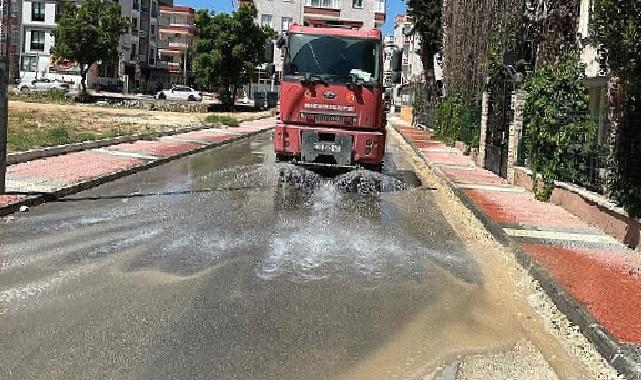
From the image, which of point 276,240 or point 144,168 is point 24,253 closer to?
point 276,240

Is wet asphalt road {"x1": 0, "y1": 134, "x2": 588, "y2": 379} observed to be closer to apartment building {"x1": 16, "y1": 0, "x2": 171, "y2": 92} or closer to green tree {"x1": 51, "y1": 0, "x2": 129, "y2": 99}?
green tree {"x1": 51, "y1": 0, "x2": 129, "y2": 99}

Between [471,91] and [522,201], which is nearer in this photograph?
[522,201]

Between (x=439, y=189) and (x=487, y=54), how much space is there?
836cm

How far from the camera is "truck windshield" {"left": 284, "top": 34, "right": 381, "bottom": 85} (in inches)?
687

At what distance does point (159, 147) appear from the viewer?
1056 inches

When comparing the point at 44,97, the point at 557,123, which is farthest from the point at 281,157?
the point at 44,97

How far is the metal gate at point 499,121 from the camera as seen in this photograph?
22.9 metres

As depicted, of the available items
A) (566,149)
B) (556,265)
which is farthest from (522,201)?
(556,265)

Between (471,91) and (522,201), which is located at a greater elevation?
(471,91)

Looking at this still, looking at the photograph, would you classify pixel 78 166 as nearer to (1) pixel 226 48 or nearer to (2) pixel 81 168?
(2) pixel 81 168

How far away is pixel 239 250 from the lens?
33.5 ft

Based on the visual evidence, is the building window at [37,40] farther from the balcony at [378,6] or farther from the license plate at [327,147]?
the license plate at [327,147]

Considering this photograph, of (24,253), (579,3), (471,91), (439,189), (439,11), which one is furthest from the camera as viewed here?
(439,11)

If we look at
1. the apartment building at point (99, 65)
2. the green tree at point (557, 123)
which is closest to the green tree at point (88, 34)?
the apartment building at point (99, 65)
